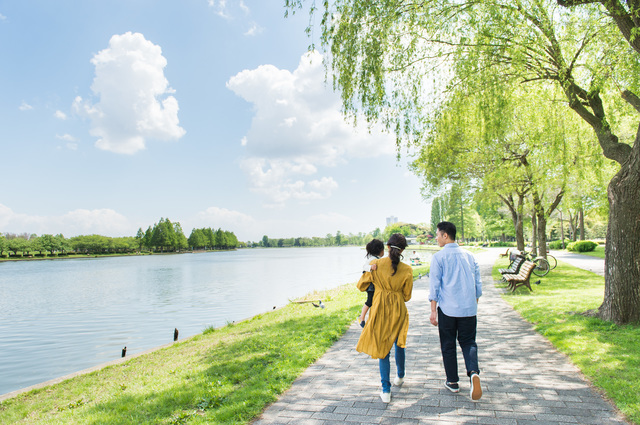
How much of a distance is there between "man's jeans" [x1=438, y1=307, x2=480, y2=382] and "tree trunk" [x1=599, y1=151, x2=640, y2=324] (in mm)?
4669

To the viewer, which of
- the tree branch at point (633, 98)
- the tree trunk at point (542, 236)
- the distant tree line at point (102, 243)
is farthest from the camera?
the distant tree line at point (102, 243)

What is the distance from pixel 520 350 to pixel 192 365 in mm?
5468

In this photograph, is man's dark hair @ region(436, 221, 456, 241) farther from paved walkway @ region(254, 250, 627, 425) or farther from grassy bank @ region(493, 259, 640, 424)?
grassy bank @ region(493, 259, 640, 424)

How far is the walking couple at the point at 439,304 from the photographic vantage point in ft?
13.6

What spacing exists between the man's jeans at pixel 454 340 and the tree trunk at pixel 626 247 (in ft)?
15.3

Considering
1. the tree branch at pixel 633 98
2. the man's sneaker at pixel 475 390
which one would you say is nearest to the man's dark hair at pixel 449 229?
the man's sneaker at pixel 475 390

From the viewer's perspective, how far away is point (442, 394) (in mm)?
4242

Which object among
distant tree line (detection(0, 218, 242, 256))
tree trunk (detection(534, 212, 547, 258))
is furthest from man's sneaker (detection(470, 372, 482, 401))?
distant tree line (detection(0, 218, 242, 256))

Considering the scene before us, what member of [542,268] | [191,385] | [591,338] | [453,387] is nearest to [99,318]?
[191,385]

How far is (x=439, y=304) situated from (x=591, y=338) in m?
3.79

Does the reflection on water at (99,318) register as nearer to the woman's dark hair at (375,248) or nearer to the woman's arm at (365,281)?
the woman's arm at (365,281)

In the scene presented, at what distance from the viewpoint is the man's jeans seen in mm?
4193

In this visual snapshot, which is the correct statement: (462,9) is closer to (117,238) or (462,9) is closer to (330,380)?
(330,380)

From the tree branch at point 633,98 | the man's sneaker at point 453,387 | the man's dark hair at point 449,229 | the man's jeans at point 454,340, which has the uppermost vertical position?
the tree branch at point 633,98
